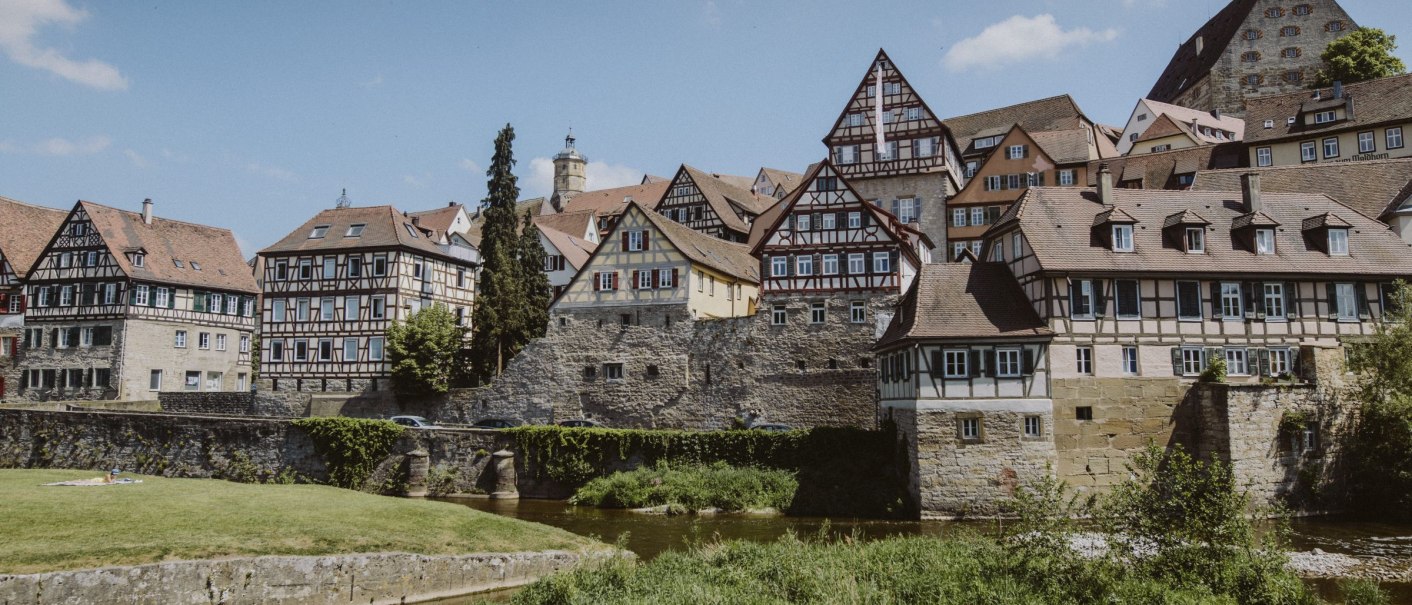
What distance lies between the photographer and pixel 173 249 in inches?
2132

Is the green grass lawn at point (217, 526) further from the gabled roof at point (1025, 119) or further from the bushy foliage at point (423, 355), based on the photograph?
the gabled roof at point (1025, 119)

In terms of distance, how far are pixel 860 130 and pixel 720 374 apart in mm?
18531

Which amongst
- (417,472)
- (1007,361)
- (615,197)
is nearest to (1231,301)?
(1007,361)

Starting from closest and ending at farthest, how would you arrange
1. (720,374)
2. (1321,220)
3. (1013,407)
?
(1013,407)
(1321,220)
(720,374)

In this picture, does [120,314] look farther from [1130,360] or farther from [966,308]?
[1130,360]

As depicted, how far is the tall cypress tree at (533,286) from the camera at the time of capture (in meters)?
45.2

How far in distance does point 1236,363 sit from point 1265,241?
4376mm

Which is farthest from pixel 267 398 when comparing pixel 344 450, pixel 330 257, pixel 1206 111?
pixel 1206 111

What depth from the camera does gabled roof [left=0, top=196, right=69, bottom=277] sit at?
54656 mm

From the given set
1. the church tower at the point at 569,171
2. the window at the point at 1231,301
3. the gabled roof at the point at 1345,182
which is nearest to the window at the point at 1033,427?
the window at the point at 1231,301

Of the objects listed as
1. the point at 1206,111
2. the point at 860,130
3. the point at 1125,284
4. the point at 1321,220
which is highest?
the point at 1206,111

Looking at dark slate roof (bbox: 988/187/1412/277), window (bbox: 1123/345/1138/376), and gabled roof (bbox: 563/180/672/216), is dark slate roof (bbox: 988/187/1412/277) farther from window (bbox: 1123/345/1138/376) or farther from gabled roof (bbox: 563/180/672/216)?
gabled roof (bbox: 563/180/672/216)

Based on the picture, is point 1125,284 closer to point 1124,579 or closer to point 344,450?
point 1124,579

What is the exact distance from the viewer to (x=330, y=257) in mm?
49031
